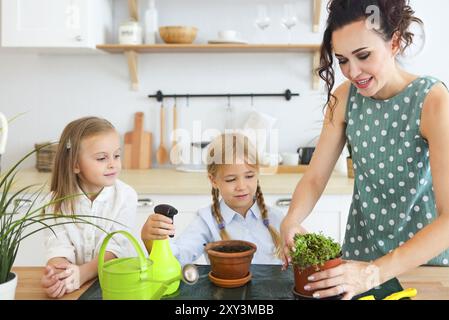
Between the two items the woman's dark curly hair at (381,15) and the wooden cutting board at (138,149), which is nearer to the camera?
the woman's dark curly hair at (381,15)

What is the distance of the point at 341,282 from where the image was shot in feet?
2.75

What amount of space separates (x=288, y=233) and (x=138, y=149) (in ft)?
5.51

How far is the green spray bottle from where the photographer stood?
866 millimetres

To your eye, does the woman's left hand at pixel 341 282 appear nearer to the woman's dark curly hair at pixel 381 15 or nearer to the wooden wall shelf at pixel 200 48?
the woman's dark curly hair at pixel 381 15

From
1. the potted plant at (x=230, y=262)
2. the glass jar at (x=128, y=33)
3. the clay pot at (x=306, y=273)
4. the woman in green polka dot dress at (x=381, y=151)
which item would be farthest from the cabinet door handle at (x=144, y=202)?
the clay pot at (x=306, y=273)

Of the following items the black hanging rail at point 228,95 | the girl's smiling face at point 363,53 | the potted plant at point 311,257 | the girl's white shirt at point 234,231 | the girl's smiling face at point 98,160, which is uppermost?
the girl's smiling face at point 363,53

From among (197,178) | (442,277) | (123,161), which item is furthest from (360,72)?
(123,161)

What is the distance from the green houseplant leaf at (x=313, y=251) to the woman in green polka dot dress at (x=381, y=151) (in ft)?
0.08

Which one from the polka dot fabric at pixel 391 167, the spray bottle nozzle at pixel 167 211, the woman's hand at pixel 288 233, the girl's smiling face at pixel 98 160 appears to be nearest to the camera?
the spray bottle nozzle at pixel 167 211

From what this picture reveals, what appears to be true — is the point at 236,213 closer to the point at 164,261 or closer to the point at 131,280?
the point at 164,261

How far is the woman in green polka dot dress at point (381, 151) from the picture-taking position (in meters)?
0.92

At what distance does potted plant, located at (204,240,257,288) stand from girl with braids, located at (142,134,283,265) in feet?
1.18

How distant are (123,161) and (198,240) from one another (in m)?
1.44

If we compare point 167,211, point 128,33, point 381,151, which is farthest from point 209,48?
point 167,211
